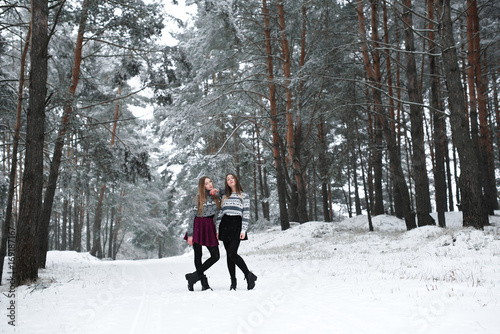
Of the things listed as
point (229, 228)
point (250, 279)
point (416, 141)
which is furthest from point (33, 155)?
point (416, 141)

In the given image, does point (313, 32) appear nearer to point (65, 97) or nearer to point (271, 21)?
point (271, 21)

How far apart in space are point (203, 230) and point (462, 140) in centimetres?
740

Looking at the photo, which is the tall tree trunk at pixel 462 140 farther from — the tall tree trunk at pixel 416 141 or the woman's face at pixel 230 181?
the woman's face at pixel 230 181

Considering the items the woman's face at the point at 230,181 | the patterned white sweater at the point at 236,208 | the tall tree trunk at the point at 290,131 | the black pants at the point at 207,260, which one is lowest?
the black pants at the point at 207,260

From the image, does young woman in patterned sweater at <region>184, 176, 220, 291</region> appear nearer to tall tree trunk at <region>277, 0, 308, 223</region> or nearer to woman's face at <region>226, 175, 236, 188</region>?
woman's face at <region>226, 175, 236, 188</region>

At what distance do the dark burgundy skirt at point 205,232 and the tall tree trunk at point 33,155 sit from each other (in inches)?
159

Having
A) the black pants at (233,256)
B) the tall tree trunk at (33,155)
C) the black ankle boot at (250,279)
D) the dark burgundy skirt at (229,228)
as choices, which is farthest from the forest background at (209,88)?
the black ankle boot at (250,279)

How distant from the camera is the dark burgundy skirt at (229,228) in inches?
212

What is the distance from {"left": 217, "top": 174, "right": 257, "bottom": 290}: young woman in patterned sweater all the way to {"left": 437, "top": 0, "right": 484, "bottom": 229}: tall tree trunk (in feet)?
21.9

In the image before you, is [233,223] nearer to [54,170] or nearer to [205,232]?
[205,232]

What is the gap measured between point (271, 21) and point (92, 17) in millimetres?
9182

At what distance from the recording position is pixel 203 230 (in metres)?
5.48

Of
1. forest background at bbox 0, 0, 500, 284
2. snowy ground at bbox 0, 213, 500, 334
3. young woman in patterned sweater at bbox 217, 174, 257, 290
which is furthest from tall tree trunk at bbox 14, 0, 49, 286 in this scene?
young woman in patterned sweater at bbox 217, 174, 257, 290

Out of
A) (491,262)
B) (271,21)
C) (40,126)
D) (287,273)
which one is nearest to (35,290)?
(40,126)
